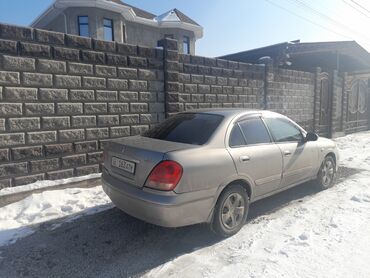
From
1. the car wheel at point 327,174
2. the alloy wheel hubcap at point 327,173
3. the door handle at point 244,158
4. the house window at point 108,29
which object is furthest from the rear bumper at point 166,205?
the house window at point 108,29

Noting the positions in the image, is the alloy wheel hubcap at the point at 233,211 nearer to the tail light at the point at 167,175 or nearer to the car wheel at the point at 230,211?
the car wheel at the point at 230,211

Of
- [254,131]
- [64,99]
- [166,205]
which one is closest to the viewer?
[166,205]

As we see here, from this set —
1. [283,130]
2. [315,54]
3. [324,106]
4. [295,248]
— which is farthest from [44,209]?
[315,54]

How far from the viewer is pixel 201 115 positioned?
168 inches

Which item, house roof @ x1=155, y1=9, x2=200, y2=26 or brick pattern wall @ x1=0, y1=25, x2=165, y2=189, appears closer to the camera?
brick pattern wall @ x1=0, y1=25, x2=165, y2=189

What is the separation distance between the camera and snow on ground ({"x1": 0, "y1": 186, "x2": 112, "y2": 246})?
3.97 meters

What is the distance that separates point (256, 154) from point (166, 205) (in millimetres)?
1588

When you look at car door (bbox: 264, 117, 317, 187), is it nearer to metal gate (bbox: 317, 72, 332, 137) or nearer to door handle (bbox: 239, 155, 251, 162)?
door handle (bbox: 239, 155, 251, 162)

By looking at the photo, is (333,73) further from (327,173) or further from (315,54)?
(327,173)

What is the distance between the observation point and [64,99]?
5.27 m

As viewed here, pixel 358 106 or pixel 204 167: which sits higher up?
pixel 358 106

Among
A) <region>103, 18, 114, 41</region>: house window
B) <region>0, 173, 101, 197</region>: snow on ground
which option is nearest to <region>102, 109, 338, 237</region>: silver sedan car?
<region>0, 173, 101, 197</region>: snow on ground

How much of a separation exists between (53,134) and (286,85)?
8.72 metres

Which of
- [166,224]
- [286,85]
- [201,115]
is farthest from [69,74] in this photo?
[286,85]
